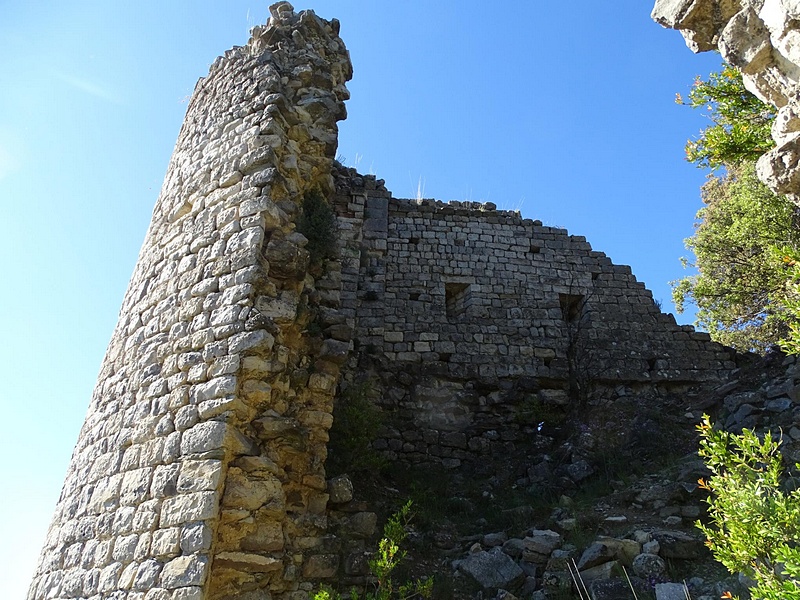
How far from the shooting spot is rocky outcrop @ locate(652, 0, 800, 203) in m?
2.52

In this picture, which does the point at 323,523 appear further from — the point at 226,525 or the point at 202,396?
the point at 202,396

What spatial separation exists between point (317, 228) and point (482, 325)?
4.61 m

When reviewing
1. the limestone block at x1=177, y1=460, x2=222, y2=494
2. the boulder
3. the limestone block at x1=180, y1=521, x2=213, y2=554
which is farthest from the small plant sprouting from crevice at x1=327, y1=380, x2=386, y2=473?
the limestone block at x1=180, y1=521, x2=213, y2=554

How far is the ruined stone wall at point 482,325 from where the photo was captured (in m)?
8.36

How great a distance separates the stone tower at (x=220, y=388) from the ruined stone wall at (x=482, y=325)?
122 inches

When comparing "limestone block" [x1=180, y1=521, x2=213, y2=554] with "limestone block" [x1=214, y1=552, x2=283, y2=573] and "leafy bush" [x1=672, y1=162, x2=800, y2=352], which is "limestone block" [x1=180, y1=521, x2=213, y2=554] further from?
"leafy bush" [x1=672, y1=162, x2=800, y2=352]

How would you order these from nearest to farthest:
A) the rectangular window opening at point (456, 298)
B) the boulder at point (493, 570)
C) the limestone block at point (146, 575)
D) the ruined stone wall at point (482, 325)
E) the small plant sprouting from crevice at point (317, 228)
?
1. the limestone block at point (146, 575)
2. the boulder at point (493, 570)
3. the small plant sprouting from crevice at point (317, 228)
4. the ruined stone wall at point (482, 325)
5. the rectangular window opening at point (456, 298)

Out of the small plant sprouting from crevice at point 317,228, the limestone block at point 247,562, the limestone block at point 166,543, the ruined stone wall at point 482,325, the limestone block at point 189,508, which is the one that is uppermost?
the ruined stone wall at point 482,325

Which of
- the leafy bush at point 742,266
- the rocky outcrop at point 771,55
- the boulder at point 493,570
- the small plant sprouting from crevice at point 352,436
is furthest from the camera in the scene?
the leafy bush at point 742,266

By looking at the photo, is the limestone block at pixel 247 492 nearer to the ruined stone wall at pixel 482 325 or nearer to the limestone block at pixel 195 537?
the limestone block at pixel 195 537

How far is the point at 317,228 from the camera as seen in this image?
205 inches

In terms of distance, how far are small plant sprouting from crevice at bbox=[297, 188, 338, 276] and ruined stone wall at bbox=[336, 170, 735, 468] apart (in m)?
2.79

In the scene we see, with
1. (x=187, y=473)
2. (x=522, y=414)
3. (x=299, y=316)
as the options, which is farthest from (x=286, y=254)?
(x=522, y=414)

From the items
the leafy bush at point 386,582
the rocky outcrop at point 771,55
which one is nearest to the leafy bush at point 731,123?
the rocky outcrop at point 771,55
